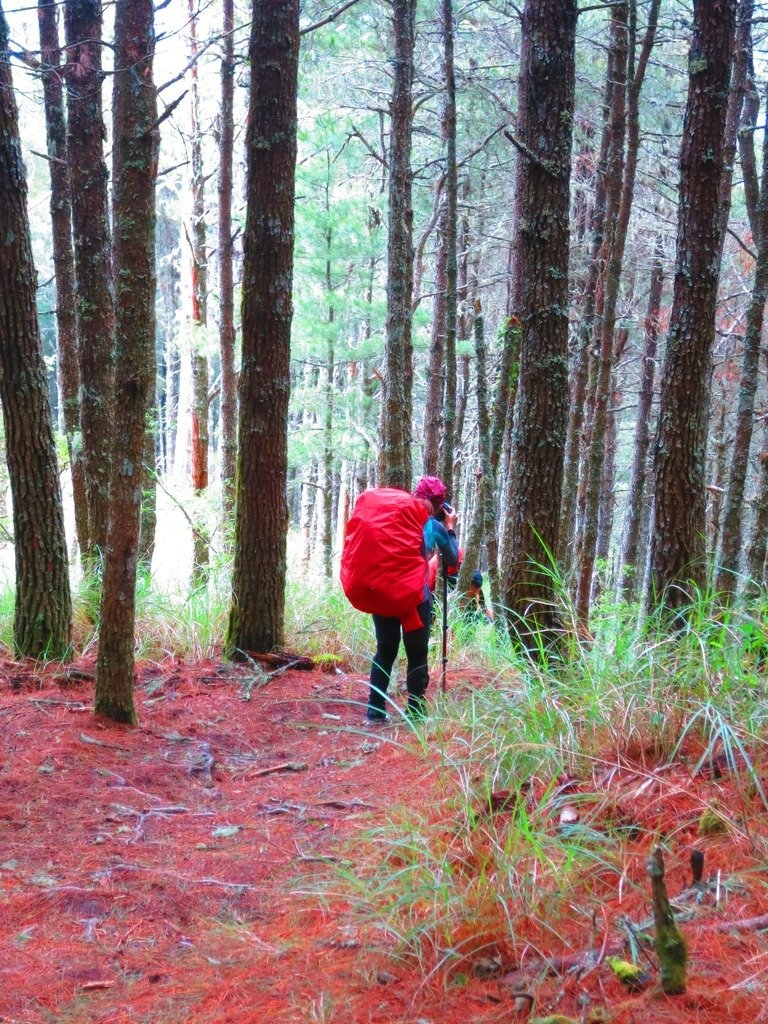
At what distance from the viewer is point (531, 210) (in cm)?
602

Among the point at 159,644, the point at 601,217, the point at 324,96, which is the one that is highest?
the point at 324,96

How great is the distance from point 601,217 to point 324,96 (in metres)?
6.58

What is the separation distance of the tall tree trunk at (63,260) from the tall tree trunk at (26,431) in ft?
5.57

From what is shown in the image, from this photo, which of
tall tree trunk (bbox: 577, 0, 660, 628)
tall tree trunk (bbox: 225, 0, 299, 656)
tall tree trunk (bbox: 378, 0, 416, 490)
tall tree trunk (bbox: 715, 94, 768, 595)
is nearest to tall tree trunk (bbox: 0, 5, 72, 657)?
tall tree trunk (bbox: 225, 0, 299, 656)

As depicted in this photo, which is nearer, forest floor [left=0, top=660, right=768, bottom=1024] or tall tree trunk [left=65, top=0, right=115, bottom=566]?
forest floor [left=0, top=660, right=768, bottom=1024]

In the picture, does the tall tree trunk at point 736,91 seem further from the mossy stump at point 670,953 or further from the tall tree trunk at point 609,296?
the mossy stump at point 670,953

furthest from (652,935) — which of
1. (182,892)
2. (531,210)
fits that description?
(531,210)

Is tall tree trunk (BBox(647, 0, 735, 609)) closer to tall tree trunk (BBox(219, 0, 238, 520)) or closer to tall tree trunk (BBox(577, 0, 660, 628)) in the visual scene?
tall tree trunk (BBox(577, 0, 660, 628))

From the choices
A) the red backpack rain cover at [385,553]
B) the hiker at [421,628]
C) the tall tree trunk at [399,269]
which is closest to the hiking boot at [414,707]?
the hiker at [421,628]

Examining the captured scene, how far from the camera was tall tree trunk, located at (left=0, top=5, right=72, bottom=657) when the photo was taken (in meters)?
6.24

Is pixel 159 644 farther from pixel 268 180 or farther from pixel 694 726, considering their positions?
pixel 694 726

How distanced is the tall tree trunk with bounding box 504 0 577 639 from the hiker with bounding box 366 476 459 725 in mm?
469

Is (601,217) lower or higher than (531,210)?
higher

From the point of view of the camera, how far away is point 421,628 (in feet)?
19.9
